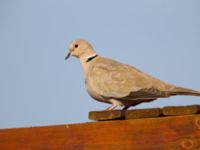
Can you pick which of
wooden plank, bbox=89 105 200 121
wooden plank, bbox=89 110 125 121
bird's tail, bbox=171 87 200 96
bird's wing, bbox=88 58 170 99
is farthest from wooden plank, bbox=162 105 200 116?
bird's wing, bbox=88 58 170 99

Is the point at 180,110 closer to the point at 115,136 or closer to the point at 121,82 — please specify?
the point at 115,136

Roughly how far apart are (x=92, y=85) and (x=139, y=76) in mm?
524

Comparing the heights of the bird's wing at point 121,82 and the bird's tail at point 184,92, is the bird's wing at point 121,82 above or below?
above

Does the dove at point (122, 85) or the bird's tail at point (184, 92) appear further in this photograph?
the dove at point (122, 85)

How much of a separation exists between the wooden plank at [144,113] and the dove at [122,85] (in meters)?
1.50

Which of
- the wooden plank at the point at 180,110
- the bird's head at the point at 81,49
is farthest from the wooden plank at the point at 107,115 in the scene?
the bird's head at the point at 81,49

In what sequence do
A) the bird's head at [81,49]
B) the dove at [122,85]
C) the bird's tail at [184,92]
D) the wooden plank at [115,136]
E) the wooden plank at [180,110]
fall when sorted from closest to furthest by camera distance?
the wooden plank at [115,136] < the wooden plank at [180,110] < the bird's tail at [184,92] < the dove at [122,85] < the bird's head at [81,49]

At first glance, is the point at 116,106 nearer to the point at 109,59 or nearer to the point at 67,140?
the point at 109,59

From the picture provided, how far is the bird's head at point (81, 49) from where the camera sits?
592 centimetres

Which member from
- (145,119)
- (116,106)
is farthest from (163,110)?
(116,106)

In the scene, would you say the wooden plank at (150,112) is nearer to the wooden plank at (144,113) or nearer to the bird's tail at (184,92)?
the wooden plank at (144,113)

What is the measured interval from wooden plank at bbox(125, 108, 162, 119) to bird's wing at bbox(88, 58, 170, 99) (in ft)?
5.69

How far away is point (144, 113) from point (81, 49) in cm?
331

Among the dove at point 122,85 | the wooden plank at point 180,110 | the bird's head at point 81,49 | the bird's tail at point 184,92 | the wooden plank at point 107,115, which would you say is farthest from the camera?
the bird's head at point 81,49
